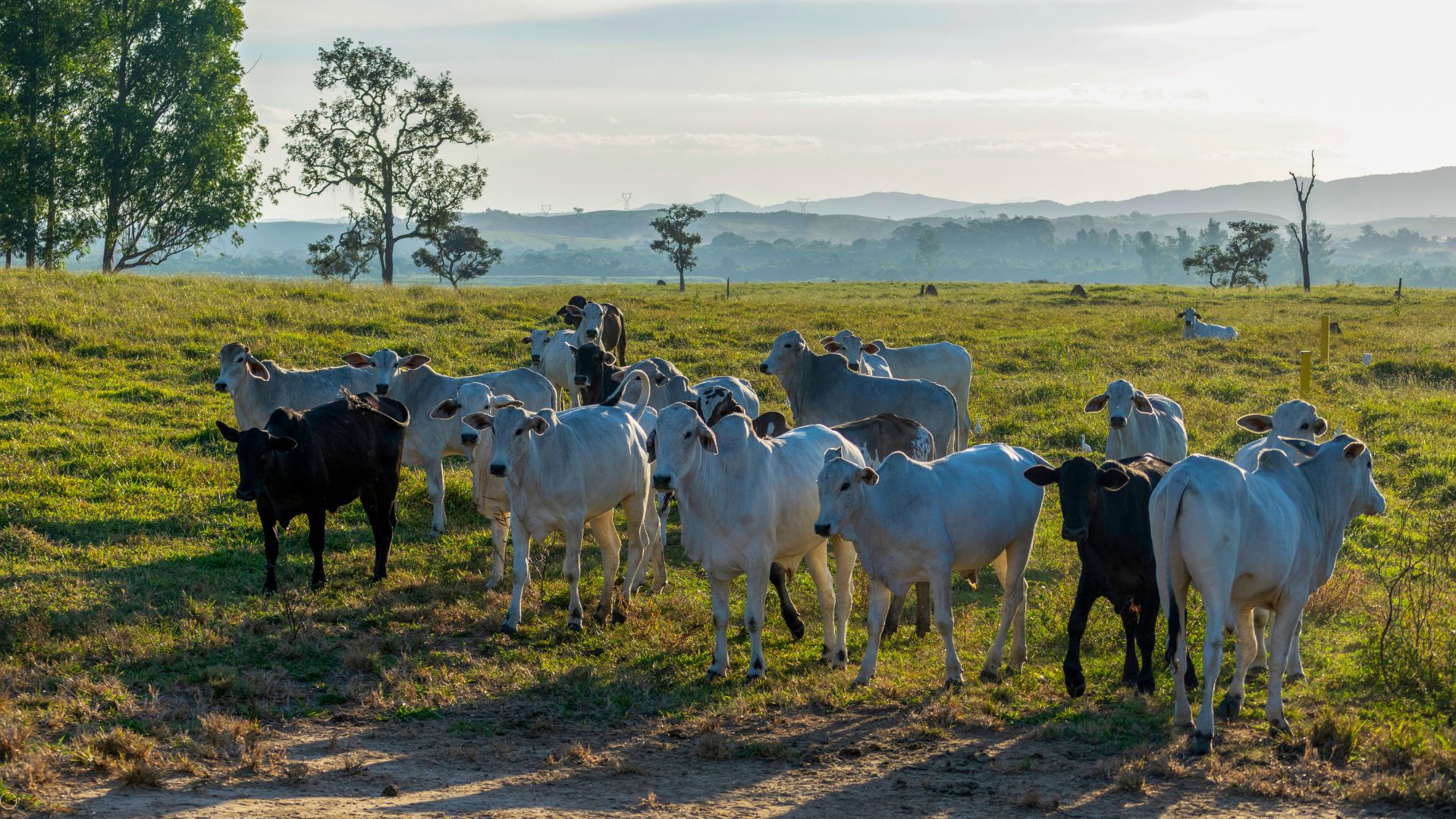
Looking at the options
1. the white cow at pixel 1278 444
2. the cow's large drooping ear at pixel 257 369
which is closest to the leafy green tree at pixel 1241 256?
the white cow at pixel 1278 444

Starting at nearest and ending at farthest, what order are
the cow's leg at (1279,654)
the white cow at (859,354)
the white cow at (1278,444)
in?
the cow's leg at (1279,654)
the white cow at (1278,444)
the white cow at (859,354)

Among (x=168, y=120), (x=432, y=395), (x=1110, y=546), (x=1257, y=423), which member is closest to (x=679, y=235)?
(x=168, y=120)

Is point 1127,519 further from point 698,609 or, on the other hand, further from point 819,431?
point 698,609

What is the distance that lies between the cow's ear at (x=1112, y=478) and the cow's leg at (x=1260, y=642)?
164cm

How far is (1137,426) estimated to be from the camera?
13930 millimetres

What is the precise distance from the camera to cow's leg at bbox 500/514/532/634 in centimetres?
1007

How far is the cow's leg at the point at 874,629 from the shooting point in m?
8.88

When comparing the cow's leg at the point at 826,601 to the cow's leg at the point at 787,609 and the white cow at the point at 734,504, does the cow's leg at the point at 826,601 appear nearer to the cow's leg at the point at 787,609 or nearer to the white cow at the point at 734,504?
the white cow at the point at 734,504

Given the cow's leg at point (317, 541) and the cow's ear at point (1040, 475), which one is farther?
the cow's leg at point (317, 541)

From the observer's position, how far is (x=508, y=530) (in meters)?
12.3

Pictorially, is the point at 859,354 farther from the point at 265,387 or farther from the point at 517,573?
the point at 517,573

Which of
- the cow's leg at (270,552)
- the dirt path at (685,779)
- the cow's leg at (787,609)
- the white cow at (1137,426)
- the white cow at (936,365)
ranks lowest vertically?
the dirt path at (685,779)

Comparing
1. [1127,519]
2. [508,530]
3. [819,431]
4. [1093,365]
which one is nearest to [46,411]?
[508,530]

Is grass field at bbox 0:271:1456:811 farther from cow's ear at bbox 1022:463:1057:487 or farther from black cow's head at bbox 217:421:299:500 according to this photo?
cow's ear at bbox 1022:463:1057:487
